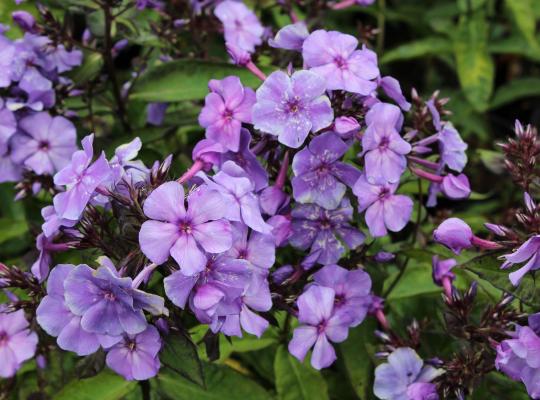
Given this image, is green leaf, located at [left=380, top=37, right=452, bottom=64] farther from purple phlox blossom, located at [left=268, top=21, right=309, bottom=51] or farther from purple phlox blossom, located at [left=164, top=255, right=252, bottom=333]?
purple phlox blossom, located at [left=164, top=255, right=252, bottom=333]

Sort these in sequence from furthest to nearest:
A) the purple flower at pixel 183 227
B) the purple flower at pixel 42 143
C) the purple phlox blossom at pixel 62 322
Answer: the purple flower at pixel 42 143
the purple phlox blossom at pixel 62 322
the purple flower at pixel 183 227

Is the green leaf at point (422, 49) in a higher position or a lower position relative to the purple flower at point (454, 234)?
lower

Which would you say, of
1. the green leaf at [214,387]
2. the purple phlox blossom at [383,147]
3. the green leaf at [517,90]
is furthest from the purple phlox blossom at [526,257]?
the green leaf at [517,90]

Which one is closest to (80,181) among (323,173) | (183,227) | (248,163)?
(183,227)

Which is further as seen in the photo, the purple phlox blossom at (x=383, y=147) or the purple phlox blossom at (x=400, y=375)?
the purple phlox blossom at (x=400, y=375)

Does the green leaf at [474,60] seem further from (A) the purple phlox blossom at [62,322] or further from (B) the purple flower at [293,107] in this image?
(A) the purple phlox blossom at [62,322]

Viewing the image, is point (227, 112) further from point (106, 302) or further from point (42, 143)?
point (42, 143)

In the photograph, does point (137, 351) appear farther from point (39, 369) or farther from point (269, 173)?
point (39, 369)
